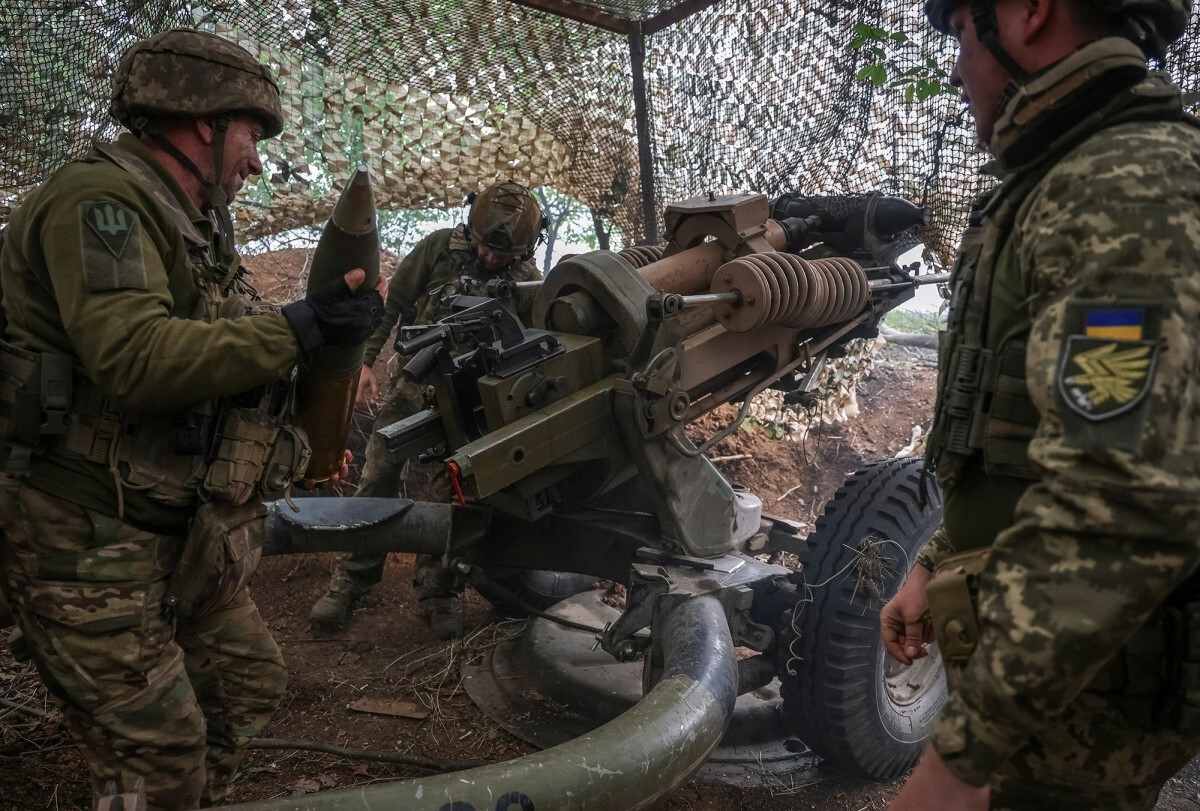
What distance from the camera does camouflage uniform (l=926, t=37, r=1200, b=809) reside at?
1.25 meters

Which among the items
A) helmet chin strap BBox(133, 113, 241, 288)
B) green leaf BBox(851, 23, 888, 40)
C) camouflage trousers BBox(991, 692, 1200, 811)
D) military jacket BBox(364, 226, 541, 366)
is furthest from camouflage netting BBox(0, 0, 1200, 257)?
camouflage trousers BBox(991, 692, 1200, 811)

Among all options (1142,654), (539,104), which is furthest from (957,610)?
(539,104)

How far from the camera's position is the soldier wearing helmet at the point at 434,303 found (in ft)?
16.2

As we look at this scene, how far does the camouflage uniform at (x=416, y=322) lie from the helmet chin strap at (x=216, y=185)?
1.94 meters

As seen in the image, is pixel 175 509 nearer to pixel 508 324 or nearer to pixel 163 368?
pixel 163 368

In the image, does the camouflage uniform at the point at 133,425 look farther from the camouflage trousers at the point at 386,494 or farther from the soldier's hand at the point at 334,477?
the camouflage trousers at the point at 386,494

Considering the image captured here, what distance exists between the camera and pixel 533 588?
491cm

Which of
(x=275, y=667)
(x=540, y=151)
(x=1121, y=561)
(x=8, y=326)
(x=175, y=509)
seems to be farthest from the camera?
(x=540, y=151)

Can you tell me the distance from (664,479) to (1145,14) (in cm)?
233

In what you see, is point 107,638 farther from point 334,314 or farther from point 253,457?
point 334,314

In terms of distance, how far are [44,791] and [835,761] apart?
2886 millimetres

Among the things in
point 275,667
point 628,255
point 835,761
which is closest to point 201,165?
point 275,667

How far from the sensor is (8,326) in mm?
2469

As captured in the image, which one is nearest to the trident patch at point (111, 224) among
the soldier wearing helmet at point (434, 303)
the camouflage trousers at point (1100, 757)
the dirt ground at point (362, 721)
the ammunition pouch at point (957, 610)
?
the dirt ground at point (362, 721)
